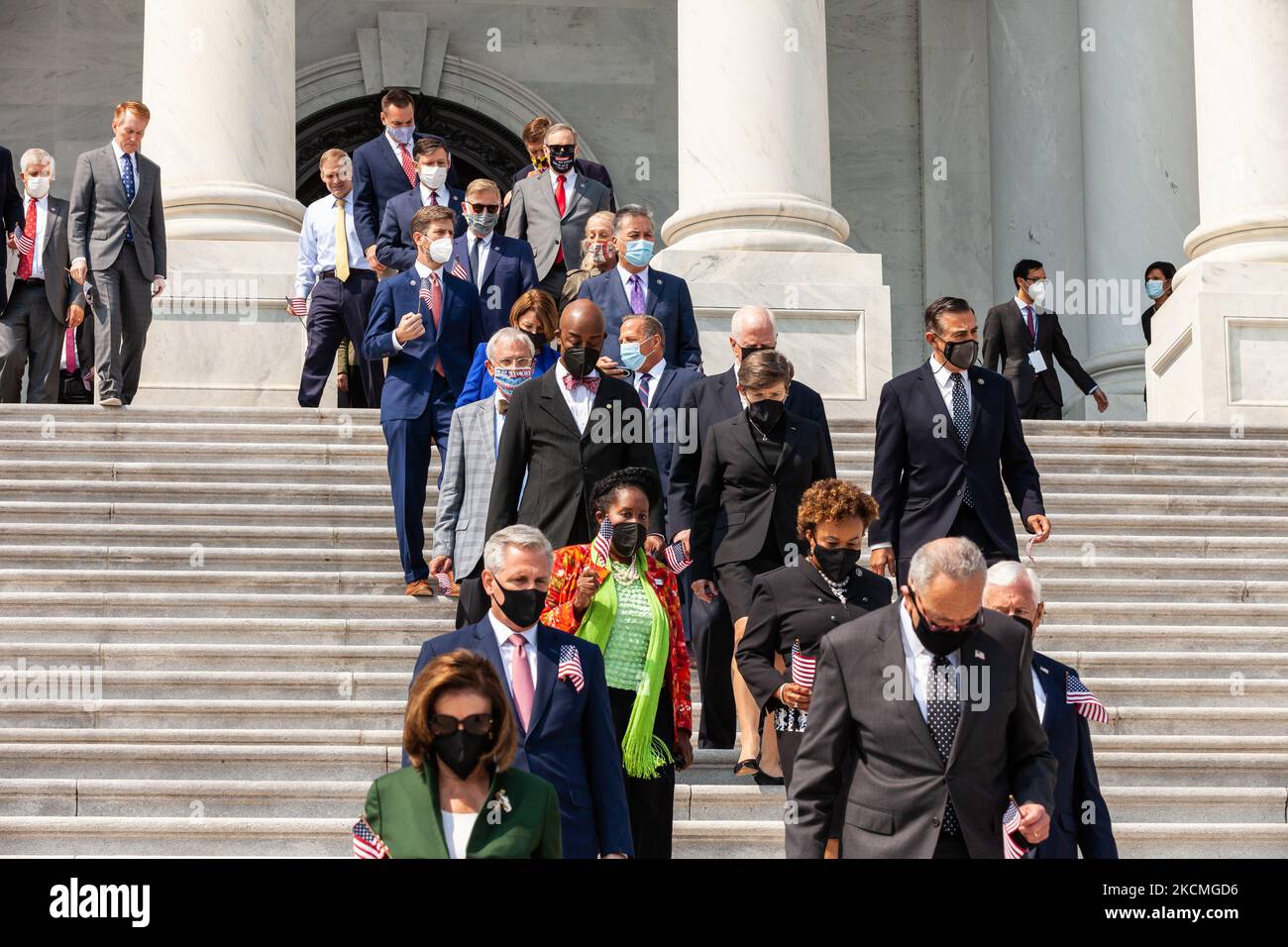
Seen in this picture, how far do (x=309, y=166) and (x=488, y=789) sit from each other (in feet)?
65.9

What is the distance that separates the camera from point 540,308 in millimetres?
11992

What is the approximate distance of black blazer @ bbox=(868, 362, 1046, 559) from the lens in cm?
1067

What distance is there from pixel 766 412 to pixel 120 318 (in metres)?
6.27

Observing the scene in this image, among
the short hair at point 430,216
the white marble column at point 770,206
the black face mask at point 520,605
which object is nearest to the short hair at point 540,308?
the short hair at point 430,216

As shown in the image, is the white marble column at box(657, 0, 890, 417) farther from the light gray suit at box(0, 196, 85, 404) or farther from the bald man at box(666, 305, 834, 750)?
the bald man at box(666, 305, 834, 750)

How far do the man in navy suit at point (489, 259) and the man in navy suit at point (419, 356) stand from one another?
31.6 inches

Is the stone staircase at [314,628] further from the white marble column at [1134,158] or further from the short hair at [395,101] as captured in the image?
the white marble column at [1134,158]

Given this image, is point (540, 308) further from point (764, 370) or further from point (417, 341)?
point (764, 370)

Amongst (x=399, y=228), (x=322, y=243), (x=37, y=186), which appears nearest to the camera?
(x=399, y=228)

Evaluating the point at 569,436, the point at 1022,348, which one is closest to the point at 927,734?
the point at 569,436

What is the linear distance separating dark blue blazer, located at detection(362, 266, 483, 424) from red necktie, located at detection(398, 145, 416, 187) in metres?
2.68

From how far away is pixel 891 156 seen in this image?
26828 millimetres

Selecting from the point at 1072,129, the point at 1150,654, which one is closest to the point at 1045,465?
the point at 1150,654

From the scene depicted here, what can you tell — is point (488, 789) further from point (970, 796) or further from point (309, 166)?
point (309, 166)
